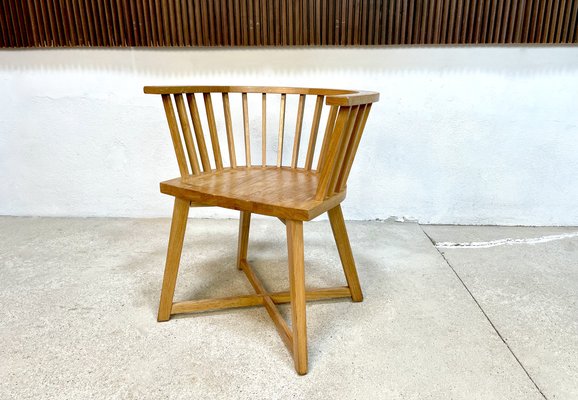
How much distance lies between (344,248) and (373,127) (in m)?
0.98

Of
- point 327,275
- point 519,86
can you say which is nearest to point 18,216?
point 327,275

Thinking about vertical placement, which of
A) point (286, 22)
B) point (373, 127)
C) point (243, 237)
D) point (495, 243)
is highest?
point (286, 22)

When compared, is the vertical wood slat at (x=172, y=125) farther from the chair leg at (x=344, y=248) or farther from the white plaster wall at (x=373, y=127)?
the white plaster wall at (x=373, y=127)

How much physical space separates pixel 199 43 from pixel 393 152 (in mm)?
1167

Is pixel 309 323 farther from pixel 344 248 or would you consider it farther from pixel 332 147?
pixel 332 147

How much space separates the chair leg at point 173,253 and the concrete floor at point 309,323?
0.06 metres

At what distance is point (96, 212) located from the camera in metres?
2.36

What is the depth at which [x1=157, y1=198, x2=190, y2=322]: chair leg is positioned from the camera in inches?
49.3

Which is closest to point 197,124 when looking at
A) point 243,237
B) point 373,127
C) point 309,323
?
point 243,237

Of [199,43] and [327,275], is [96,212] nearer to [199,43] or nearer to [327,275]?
[199,43]

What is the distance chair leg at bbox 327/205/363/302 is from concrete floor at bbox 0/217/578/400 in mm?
60

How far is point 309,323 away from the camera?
1.32 m

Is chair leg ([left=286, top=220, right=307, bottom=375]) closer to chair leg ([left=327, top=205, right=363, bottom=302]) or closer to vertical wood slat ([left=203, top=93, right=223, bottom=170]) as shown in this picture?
chair leg ([left=327, top=205, right=363, bottom=302])

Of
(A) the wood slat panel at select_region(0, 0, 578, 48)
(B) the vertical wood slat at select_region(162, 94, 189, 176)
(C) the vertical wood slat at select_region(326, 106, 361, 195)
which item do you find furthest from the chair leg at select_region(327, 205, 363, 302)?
(A) the wood slat panel at select_region(0, 0, 578, 48)
